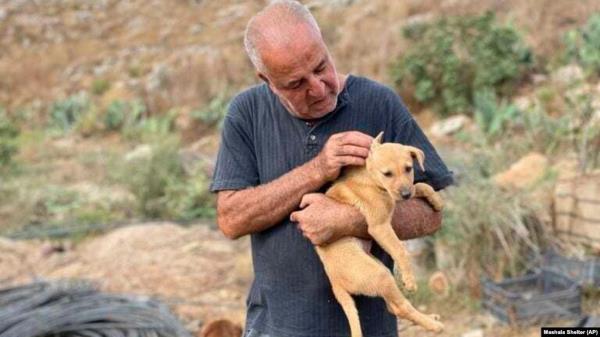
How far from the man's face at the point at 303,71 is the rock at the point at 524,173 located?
4866mm

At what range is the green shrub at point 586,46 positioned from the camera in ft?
A: 37.0

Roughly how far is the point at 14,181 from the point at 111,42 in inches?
622

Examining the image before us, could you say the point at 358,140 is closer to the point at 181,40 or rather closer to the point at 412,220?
the point at 412,220

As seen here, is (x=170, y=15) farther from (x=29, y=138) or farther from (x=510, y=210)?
(x=510, y=210)

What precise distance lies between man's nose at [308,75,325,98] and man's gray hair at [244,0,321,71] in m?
0.18

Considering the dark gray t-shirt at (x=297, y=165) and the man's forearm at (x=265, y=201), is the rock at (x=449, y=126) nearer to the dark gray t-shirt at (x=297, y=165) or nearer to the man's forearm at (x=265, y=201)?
the dark gray t-shirt at (x=297, y=165)

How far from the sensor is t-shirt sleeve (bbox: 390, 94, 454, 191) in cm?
293

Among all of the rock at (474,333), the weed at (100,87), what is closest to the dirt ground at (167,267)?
the rock at (474,333)

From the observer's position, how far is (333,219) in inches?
105

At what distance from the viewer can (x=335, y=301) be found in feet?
9.72

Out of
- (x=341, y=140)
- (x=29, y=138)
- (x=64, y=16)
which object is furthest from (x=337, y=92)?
(x=64, y=16)

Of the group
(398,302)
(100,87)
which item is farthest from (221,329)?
(100,87)

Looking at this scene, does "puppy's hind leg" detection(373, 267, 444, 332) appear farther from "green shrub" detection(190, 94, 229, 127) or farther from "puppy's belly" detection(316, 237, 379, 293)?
"green shrub" detection(190, 94, 229, 127)

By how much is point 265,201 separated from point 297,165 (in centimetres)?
26
